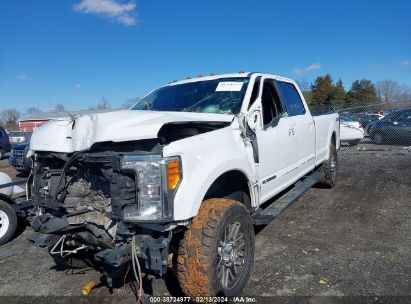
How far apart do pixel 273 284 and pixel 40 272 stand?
8.79 ft

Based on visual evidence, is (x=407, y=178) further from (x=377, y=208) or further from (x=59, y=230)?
(x=59, y=230)

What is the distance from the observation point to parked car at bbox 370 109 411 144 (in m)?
15.5

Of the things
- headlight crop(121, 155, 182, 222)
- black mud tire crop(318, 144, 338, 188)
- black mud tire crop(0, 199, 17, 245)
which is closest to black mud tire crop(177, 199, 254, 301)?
headlight crop(121, 155, 182, 222)

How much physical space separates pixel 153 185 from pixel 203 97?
213 cm

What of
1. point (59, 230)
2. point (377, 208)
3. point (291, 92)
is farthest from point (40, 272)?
point (377, 208)

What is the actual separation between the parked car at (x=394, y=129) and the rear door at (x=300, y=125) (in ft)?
37.3

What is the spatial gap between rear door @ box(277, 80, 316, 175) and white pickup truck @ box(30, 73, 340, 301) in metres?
1.19

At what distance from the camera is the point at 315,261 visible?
410 cm

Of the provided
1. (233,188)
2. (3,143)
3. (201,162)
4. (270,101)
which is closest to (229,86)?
Result: (270,101)

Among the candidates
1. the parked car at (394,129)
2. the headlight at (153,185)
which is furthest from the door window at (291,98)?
the parked car at (394,129)

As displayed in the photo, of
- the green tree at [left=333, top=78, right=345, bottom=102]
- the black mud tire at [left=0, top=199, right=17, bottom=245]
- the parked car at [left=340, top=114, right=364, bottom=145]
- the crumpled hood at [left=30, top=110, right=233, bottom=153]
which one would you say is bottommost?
the black mud tire at [left=0, top=199, right=17, bottom=245]

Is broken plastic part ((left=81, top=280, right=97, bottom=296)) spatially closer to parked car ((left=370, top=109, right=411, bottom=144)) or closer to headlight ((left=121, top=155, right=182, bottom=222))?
headlight ((left=121, top=155, right=182, bottom=222))

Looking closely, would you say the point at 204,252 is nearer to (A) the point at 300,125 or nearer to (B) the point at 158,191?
(B) the point at 158,191

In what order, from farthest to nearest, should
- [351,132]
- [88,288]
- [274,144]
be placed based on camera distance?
[351,132] < [274,144] < [88,288]
